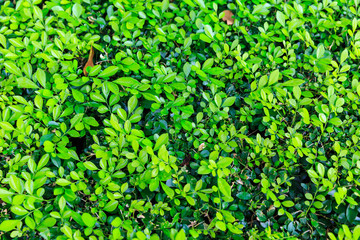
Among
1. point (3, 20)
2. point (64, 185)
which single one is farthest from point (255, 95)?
point (3, 20)

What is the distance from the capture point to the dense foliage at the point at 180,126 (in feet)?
4.57

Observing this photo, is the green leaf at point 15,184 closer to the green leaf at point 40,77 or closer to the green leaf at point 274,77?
the green leaf at point 40,77

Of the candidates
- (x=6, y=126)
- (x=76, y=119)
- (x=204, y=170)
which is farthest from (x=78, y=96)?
(x=204, y=170)

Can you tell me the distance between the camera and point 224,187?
1.40m

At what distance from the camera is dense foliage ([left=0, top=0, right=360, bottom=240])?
1393 mm

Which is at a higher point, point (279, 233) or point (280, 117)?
point (280, 117)

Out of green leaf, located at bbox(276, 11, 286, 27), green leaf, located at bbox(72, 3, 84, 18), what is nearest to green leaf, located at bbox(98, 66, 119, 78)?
green leaf, located at bbox(72, 3, 84, 18)

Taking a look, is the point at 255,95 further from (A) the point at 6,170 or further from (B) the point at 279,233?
(A) the point at 6,170

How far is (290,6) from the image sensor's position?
6.43ft

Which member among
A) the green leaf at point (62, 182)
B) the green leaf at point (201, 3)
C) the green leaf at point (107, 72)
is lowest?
the green leaf at point (62, 182)

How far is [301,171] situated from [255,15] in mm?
1089

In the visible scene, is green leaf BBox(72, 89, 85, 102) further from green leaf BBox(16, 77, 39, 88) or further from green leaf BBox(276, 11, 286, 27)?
green leaf BBox(276, 11, 286, 27)

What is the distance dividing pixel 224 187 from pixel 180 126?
401 mm

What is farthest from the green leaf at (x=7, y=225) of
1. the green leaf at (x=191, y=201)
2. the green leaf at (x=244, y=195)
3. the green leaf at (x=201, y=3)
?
the green leaf at (x=201, y=3)
